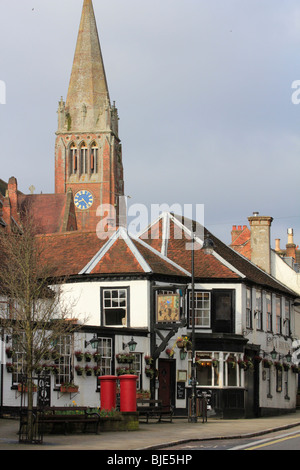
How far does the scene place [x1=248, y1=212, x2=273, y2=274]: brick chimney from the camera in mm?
51969

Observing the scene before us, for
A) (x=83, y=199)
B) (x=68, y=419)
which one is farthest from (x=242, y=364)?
(x=83, y=199)

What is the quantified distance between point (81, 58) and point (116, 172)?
15948 mm

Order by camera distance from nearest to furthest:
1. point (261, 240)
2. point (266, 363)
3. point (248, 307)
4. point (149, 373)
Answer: point (149, 373)
point (248, 307)
point (266, 363)
point (261, 240)

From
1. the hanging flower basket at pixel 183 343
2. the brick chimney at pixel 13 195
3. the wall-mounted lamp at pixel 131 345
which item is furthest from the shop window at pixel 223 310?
the brick chimney at pixel 13 195

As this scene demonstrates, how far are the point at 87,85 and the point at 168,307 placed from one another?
87.7 metres

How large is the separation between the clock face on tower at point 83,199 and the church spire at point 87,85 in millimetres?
8822

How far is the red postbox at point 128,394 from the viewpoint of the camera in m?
28.4

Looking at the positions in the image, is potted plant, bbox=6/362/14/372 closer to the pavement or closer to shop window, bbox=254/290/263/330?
the pavement

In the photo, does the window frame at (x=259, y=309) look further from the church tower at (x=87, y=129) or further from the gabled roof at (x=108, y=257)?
the church tower at (x=87, y=129)

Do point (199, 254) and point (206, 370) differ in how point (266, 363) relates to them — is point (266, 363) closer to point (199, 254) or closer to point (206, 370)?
point (206, 370)

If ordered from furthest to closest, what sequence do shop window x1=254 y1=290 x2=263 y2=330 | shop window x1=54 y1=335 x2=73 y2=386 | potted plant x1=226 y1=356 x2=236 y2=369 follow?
shop window x1=254 y1=290 x2=263 y2=330
potted plant x1=226 y1=356 x2=236 y2=369
shop window x1=54 y1=335 x2=73 y2=386

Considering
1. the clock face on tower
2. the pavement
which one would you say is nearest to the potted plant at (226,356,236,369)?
the pavement

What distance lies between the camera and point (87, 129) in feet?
396

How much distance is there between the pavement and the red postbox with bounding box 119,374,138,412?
83 centimetres
